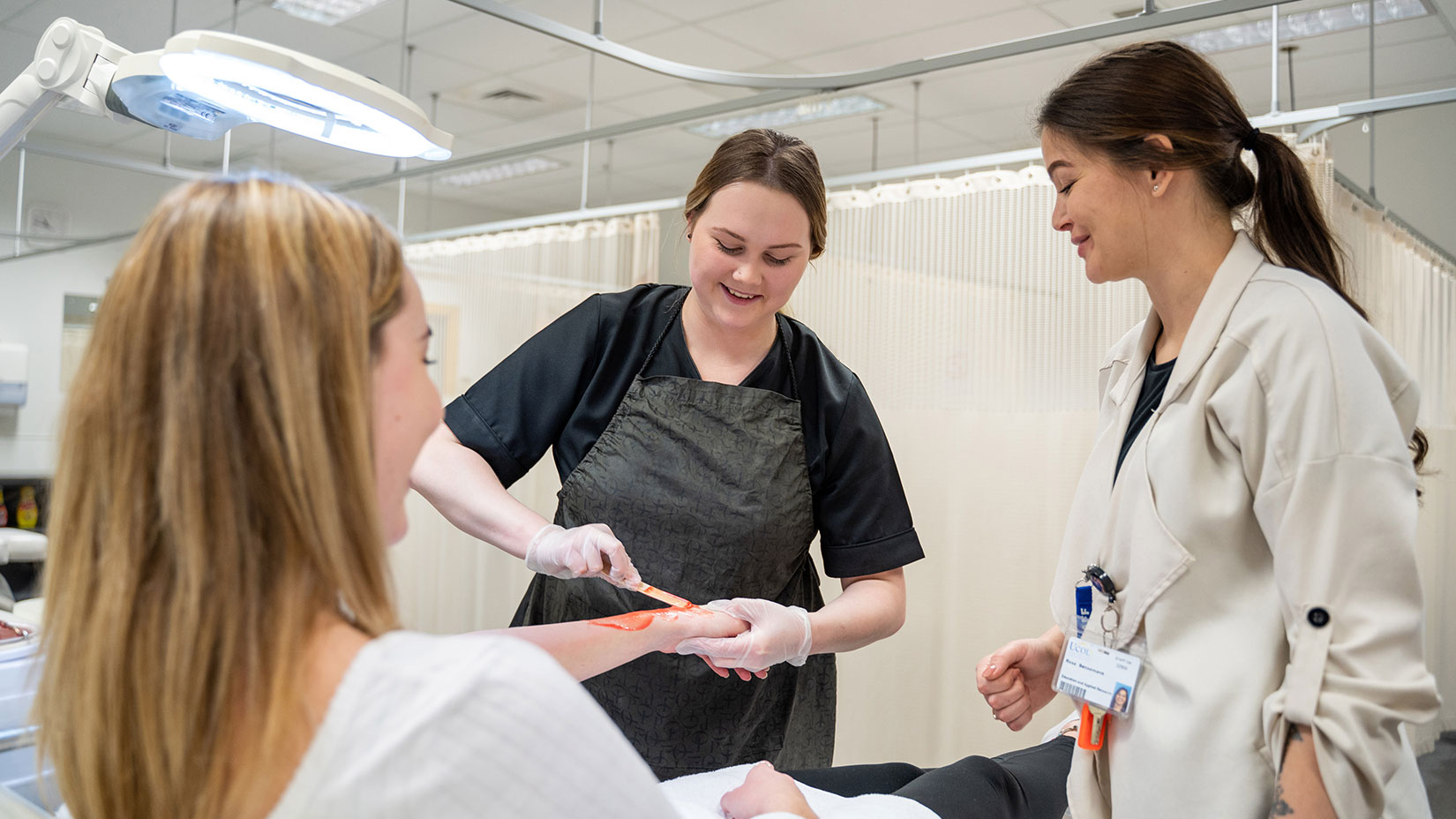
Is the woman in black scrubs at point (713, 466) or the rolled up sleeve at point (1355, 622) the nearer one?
the rolled up sleeve at point (1355, 622)

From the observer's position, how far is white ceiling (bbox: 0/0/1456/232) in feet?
14.3

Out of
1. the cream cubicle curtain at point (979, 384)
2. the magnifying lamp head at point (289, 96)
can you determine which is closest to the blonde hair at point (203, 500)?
the magnifying lamp head at point (289, 96)

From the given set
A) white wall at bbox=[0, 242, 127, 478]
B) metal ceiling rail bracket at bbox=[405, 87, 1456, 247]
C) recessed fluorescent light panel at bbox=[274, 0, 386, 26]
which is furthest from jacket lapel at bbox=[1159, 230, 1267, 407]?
recessed fluorescent light panel at bbox=[274, 0, 386, 26]

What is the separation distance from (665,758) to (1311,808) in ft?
2.95

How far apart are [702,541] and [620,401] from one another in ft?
0.87

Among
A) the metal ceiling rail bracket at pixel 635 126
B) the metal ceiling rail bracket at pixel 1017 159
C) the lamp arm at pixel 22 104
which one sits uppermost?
the metal ceiling rail bracket at pixel 635 126

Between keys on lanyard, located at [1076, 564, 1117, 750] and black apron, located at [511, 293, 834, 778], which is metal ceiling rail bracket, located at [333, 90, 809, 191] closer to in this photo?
black apron, located at [511, 293, 834, 778]

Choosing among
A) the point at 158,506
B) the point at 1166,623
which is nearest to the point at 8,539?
the point at 158,506

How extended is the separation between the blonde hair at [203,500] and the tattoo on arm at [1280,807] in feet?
2.80

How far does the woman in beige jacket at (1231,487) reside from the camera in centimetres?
94

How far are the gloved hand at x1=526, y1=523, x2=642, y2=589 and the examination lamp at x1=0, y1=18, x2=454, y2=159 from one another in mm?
544

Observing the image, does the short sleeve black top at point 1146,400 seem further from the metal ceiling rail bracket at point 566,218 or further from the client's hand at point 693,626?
the metal ceiling rail bracket at point 566,218

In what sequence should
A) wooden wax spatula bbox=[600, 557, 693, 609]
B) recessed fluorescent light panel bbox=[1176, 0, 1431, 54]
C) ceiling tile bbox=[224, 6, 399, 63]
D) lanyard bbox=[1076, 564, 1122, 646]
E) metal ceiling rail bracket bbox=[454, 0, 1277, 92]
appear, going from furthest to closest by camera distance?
ceiling tile bbox=[224, 6, 399, 63] < recessed fluorescent light panel bbox=[1176, 0, 1431, 54] < metal ceiling rail bracket bbox=[454, 0, 1277, 92] < wooden wax spatula bbox=[600, 557, 693, 609] < lanyard bbox=[1076, 564, 1122, 646]

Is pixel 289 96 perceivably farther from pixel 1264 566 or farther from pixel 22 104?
pixel 1264 566
